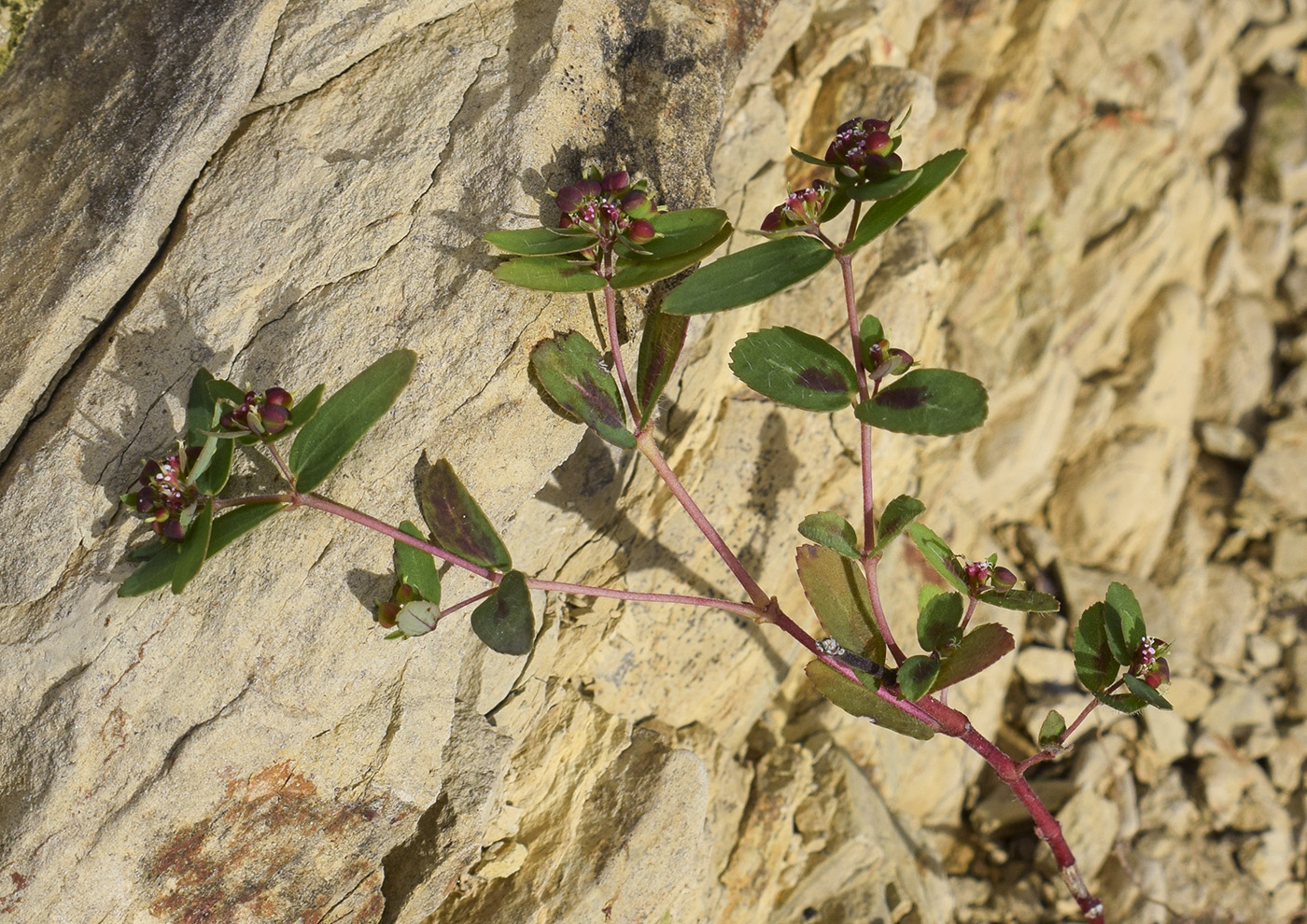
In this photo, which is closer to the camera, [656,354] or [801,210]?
[801,210]

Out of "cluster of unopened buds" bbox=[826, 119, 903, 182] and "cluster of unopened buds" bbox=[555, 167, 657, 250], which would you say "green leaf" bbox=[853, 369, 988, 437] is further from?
"cluster of unopened buds" bbox=[555, 167, 657, 250]

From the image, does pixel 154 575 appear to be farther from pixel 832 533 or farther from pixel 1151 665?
pixel 1151 665

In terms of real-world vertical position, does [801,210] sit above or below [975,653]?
above

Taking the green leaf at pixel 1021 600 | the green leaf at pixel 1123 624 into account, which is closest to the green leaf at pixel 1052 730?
the green leaf at pixel 1123 624

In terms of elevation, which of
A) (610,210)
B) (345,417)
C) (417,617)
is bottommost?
(417,617)

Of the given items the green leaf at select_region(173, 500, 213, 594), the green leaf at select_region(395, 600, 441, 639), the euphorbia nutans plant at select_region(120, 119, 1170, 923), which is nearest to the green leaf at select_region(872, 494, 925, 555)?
the euphorbia nutans plant at select_region(120, 119, 1170, 923)

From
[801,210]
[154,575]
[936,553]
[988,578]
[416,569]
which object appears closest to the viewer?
[154,575]

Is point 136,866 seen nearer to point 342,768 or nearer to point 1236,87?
point 342,768

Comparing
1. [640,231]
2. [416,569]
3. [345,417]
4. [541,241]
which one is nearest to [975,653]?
[640,231]
